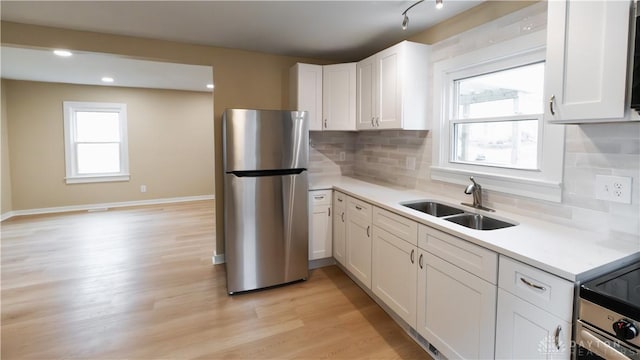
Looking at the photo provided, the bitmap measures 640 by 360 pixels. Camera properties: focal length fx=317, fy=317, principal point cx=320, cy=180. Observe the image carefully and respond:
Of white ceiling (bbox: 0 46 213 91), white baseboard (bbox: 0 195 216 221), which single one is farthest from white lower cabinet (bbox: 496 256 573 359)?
white baseboard (bbox: 0 195 216 221)

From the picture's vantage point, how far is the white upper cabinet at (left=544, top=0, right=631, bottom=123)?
4.06 ft

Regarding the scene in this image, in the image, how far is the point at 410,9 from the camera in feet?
7.73

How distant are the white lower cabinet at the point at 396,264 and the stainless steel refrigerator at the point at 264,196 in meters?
0.83

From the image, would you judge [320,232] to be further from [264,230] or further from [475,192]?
[475,192]

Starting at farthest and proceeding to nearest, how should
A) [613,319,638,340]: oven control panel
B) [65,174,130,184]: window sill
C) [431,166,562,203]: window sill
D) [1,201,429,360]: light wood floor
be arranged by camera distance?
[65,174,130,184]: window sill → [1,201,429,360]: light wood floor → [431,166,562,203]: window sill → [613,319,638,340]: oven control panel

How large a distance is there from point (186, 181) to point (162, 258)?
3.44 meters

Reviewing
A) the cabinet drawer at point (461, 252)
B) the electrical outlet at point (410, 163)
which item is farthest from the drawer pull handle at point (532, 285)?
the electrical outlet at point (410, 163)

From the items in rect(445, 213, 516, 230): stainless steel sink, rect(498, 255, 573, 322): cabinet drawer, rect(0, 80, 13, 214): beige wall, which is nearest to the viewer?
rect(498, 255, 573, 322): cabinet drawer

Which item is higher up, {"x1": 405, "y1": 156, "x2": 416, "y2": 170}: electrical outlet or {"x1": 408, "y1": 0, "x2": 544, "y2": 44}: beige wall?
{"x1": 408, "y1": 0, "x2": 544, "y2": 44}: beige wall

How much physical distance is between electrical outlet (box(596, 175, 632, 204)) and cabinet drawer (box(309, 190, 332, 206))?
6.98ft

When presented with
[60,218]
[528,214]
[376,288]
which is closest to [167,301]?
[376,288]

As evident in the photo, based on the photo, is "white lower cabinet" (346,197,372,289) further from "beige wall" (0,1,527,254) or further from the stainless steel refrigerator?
"beige wall" (0,1,527,254)

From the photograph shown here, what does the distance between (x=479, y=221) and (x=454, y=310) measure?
66 cm

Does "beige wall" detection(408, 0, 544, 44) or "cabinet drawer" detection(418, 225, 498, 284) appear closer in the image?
"cabinet drawer" detection(418, 225, 498, 284)
